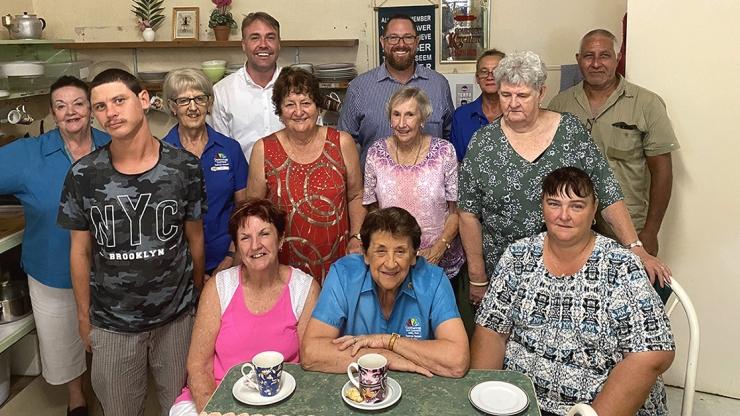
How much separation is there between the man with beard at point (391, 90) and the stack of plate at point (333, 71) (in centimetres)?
74

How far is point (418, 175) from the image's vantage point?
2387 mm

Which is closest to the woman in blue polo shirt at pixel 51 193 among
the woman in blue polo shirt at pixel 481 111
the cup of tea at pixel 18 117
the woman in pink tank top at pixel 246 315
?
the woman in pink tank top at pixel 246 315

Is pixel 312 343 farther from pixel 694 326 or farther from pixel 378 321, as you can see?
pixel 694 326

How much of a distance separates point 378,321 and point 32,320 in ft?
5.22

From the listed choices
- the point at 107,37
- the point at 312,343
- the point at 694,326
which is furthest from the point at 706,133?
the point at 107,37

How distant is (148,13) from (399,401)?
136 inches

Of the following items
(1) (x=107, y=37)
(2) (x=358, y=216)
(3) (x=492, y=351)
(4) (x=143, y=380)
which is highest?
Answer: (1) (x=107, y=37)

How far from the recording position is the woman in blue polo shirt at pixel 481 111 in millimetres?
2883

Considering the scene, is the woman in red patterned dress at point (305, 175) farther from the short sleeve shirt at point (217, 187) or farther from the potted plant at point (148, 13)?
the potted plant at point (148, 13)

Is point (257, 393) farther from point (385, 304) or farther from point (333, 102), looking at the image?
point (333, 102)

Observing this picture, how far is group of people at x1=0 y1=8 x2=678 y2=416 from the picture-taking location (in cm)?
180

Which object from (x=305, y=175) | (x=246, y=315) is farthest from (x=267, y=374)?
(x=305, y=175)

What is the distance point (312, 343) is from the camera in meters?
1.77

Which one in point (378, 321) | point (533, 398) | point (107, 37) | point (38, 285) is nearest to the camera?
point (533, 398)
